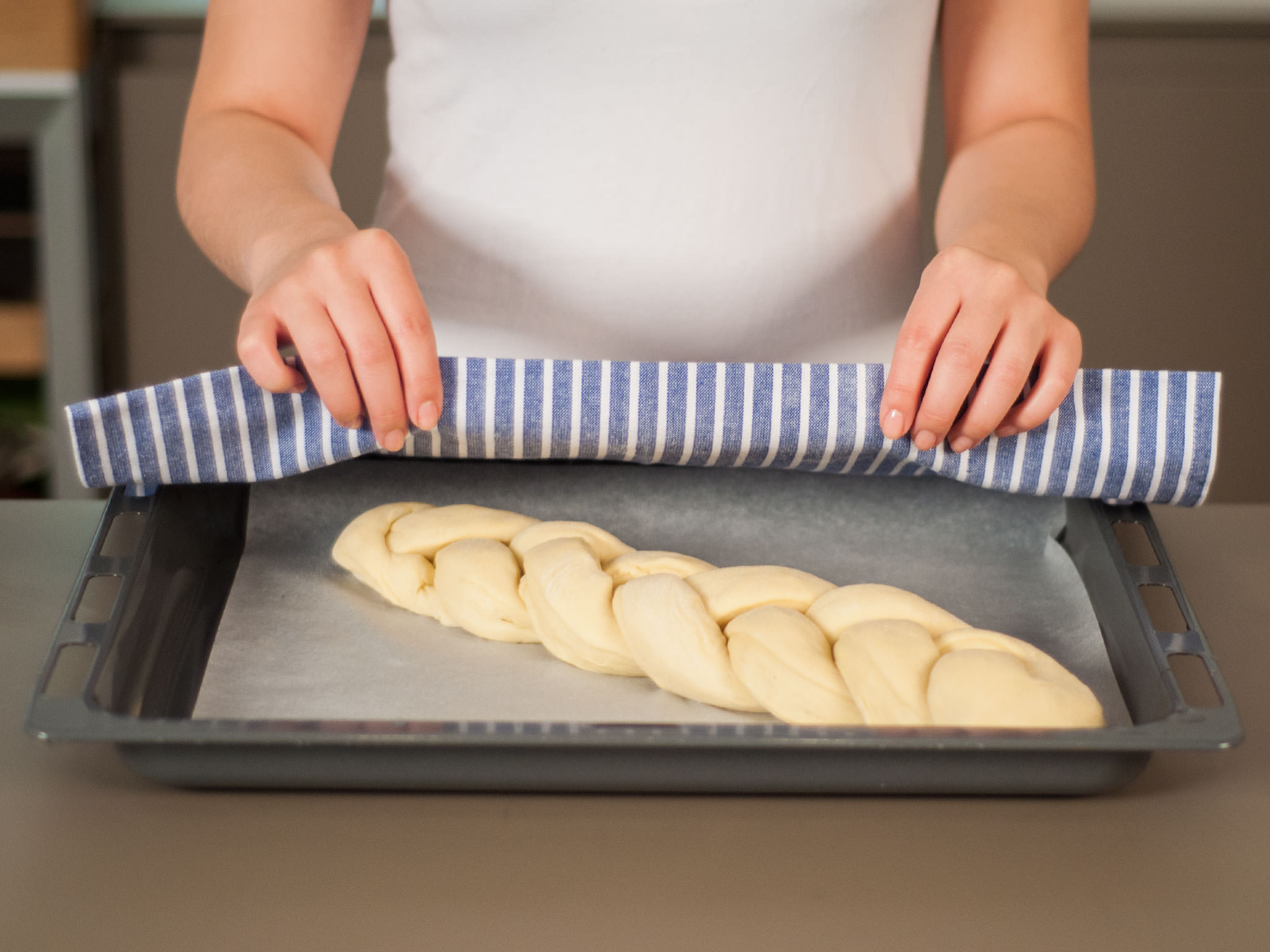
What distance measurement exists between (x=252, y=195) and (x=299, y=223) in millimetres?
Answer: 103

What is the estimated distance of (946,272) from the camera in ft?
2.54

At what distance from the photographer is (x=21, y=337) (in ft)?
7.51

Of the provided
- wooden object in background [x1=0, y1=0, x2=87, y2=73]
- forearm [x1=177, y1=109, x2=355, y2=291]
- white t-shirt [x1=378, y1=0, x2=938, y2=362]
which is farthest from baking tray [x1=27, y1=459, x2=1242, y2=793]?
wooden object in background [x1=0, y1=0, x2=87, y2=73]

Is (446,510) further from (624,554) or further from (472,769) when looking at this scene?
(472,769)

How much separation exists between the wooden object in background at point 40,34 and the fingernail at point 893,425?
1.89 metres

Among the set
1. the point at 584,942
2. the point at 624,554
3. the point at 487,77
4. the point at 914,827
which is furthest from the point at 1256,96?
the point at 584,942

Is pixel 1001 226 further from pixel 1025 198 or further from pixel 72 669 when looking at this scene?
pixel 72 669

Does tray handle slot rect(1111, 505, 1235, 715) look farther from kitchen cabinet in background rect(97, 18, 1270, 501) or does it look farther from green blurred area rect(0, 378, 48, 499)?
green blurred area rect(0, 378, 48, 499)

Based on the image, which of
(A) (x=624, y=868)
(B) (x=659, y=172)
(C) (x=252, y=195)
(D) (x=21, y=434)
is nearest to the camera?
(A) (x=624, y=868)

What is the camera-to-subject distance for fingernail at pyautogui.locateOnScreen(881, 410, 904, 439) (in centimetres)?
78

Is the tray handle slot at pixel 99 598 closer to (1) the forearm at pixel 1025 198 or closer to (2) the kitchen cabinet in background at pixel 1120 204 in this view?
(1) the forearm at pixel 1025 198

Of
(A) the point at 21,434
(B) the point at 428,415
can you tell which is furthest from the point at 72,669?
(A) the point at 21,434

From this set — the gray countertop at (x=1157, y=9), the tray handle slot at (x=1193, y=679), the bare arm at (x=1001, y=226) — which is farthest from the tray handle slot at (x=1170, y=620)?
the gray countertop at (x=1157, y=9)

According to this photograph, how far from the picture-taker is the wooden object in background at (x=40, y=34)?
2.05 m
